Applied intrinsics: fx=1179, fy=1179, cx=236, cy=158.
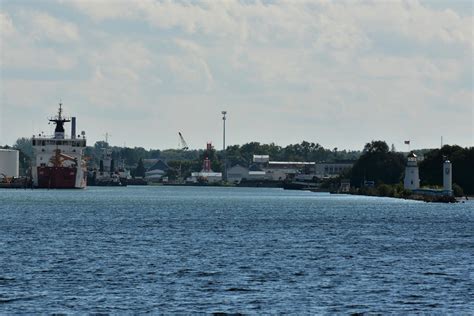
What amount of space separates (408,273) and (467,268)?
492cm

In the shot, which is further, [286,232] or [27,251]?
[286,232]

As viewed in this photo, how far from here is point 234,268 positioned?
232 feet

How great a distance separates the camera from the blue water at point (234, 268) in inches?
2156

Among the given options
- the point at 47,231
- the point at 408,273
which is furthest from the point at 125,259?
the point at 47,231

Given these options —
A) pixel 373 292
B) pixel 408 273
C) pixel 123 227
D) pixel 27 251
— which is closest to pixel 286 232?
pixel 123 227

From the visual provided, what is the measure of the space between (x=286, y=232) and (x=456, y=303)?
5643 centimetres

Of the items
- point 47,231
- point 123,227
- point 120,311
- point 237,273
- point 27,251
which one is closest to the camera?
point 120,311

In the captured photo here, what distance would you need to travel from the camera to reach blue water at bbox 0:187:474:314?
Result: 54750 millimetres

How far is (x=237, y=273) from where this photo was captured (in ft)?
222

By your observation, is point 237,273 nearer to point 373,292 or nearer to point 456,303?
point 373,292

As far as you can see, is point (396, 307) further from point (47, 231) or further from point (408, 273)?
point (47, 231)

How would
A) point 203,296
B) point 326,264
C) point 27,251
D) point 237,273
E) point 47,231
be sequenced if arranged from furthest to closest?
1. point 47,231
2. point 27,251
3. point 326,264
4. point 237,273
5. point 203,296

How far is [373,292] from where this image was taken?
59094mm

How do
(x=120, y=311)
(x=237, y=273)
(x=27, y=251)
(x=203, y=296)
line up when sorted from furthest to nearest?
(x=27, y=251) → (x=237, y=273) → (x=203, y=296) → (x=120, y=311)
